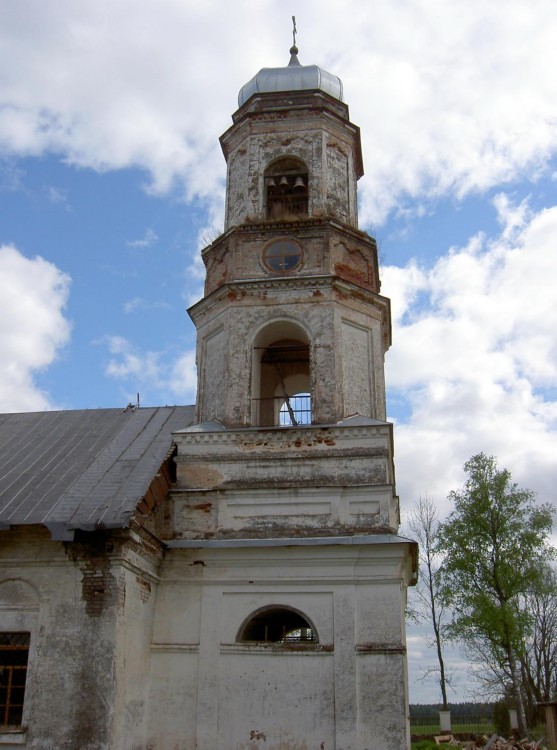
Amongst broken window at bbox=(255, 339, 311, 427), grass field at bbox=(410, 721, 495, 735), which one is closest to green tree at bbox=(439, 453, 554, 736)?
grass field at bbox=(410, 721, 495, 735)

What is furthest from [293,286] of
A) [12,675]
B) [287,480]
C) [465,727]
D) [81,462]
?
[465,727]

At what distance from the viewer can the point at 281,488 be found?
1181cm

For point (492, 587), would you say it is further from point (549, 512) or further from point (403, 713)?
point (403, 713)

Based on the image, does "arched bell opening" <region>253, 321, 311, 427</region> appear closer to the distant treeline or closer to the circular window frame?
the circular window frame

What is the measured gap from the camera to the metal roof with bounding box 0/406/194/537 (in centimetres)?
1048

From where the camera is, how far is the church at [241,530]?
33.1 ft

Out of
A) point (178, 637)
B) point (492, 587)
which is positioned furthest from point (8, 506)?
point (492, 587)

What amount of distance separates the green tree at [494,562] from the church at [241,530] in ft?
30.8

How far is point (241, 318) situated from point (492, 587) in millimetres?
13910

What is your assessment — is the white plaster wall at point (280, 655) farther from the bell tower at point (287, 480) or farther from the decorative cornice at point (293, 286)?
the decorative cornice at point (293, 286)

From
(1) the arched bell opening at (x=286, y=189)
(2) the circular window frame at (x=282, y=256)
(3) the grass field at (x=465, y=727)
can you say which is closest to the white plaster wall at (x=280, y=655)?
(2) the circular window frame at (x=282, y=256)

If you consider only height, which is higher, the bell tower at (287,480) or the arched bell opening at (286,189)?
the arched bell opening at (286,189)

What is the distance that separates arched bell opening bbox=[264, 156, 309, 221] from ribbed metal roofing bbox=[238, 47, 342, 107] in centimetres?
169

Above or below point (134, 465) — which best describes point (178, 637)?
below
